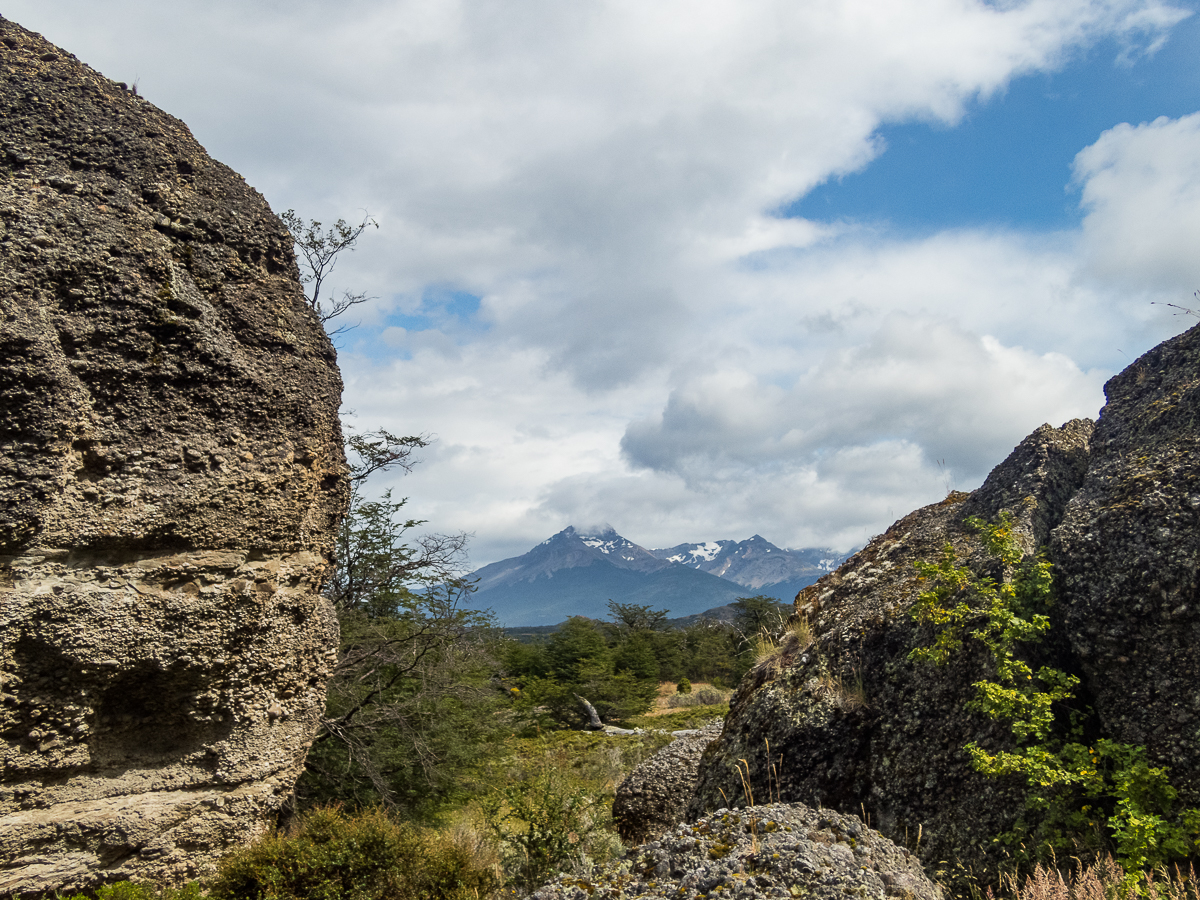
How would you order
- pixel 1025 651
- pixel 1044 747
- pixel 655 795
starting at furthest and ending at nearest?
pixel 655 795 < pixel 1025 651 < pixel 1044 747

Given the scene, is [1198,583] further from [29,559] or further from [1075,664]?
[29,559]

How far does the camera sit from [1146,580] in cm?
555

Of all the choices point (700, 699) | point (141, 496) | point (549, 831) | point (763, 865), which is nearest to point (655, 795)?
point (549, 831)

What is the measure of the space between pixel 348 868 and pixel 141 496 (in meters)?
3.51

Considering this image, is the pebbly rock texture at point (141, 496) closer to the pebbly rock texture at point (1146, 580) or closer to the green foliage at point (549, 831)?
the green foliage at point (549, 831)

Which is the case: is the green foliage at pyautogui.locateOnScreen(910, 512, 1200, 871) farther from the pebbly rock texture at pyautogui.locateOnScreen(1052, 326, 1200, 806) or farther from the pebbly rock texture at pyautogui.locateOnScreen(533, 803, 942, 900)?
the pebbly rock texture at pyautogui.locateOnScreen(533, 803, 942, 900)

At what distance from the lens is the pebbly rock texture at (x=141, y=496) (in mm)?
5070

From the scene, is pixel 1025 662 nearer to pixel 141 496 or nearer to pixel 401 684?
pixel 141 496

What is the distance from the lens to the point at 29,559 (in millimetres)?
5000

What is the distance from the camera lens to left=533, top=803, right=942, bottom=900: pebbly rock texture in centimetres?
403

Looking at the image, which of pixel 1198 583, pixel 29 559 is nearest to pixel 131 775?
pixel 29 559

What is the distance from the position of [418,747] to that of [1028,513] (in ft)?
33.7

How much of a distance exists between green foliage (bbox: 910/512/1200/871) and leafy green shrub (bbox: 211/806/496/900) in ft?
15.2

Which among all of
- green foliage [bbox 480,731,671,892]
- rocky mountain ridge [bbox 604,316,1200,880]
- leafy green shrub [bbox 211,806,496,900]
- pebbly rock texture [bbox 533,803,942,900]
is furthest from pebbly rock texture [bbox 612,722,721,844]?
pebbly rock texture [bbox 533,803,942,900]
